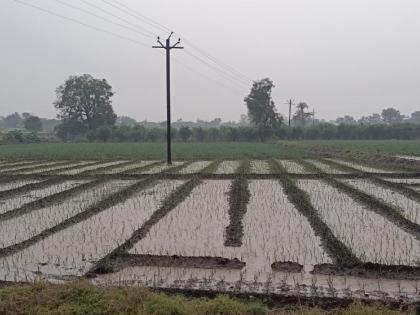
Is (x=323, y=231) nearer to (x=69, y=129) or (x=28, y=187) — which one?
(x=28, y=187)

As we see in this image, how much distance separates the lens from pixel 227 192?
12.8m

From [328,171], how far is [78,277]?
14.6m

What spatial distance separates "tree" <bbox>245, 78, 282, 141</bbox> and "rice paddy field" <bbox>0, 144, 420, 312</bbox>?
4875 cm

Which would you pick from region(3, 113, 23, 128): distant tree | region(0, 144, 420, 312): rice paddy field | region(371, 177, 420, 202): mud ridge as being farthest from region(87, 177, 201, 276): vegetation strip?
region(3, 113, 23, 128): distant tree

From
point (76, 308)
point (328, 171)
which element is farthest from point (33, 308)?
point (328, 171)

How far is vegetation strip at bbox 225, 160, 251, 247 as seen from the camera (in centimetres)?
752

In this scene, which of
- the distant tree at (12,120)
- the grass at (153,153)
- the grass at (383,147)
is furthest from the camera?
the distant tree at (12,120)

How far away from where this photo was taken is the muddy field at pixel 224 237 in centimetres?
555

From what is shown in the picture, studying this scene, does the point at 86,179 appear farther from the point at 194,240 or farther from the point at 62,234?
the point at 194,240

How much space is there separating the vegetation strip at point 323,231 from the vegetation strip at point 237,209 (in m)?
1.34

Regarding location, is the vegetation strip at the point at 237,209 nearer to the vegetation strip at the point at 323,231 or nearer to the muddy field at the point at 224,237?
the muddy field at the point at 224,237

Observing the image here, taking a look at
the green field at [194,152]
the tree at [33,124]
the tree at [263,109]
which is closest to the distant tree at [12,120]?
the tree at [33,124]

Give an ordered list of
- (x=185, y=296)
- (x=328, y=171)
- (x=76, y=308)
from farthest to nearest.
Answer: (x=328, y=171)
(x=185, y=296)
(x=76, y=308)

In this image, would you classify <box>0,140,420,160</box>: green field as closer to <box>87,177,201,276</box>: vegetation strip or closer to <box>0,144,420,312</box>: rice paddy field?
<box>87,177,201,276</box>: vegetation strip
